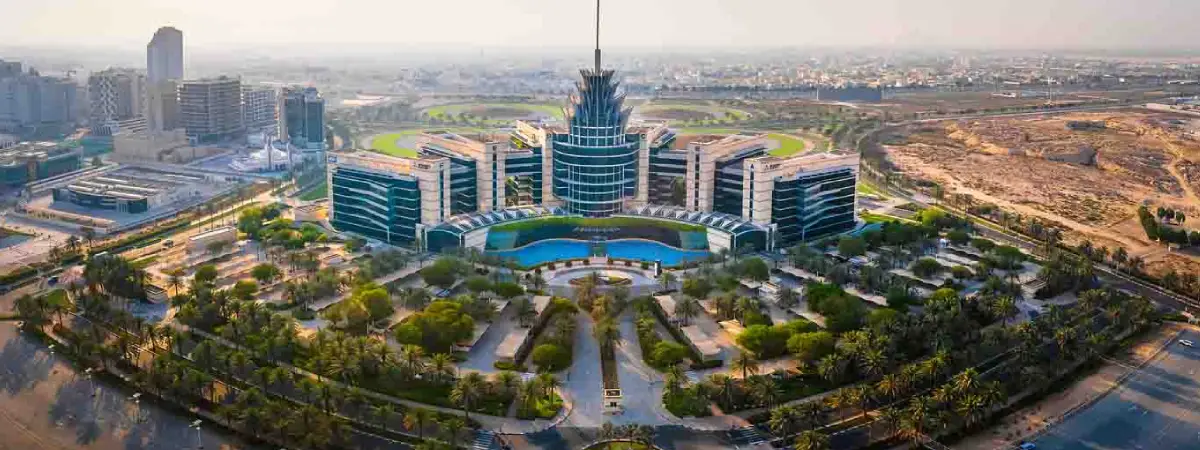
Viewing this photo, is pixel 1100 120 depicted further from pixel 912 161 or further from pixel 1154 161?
pixel 912 161

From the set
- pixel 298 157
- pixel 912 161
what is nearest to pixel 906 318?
pixel 912 161

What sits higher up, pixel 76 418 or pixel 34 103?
pixel 34 103

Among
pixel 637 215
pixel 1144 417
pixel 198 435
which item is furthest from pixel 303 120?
pixel 1144 417

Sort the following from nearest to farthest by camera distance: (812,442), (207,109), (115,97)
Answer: (812,442)
(207,109)
(115,97)

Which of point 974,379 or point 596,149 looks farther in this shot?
point 596,149

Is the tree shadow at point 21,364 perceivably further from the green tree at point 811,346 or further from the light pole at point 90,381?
the green tree at point 811,346

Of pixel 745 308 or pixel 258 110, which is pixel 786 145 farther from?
pixel 745 308
